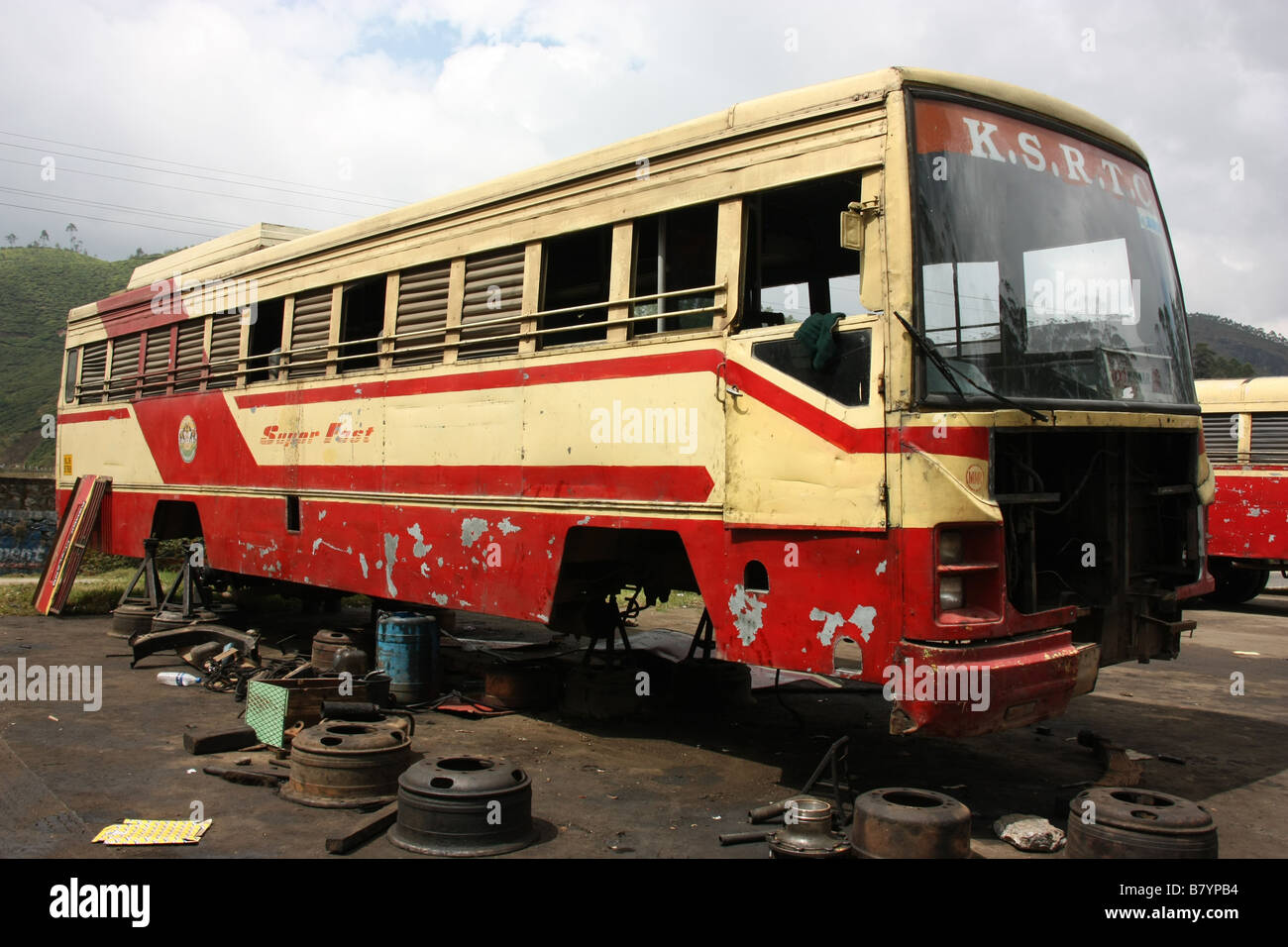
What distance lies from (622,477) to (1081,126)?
3.19 metres

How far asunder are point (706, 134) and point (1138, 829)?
406 cm

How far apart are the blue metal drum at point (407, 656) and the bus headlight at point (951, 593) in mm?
4388

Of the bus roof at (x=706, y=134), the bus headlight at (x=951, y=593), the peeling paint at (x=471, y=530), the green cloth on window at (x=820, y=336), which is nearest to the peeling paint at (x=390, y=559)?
the peeling paint at (x=471, y=530)

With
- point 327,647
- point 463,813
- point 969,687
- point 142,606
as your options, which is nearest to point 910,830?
point 969,687

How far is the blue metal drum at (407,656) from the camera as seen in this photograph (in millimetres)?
7875

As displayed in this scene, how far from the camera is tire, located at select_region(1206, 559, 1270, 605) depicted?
15406mm

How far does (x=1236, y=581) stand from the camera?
51.1ft

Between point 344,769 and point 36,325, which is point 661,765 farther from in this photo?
point 36,325

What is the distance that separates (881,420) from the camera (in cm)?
490

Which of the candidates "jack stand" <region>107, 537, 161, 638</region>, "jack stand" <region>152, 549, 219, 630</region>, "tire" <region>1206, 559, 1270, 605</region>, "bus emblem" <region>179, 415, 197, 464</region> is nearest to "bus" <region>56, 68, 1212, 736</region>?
"bus emblem" <region>179, 415, 197, 464</region>

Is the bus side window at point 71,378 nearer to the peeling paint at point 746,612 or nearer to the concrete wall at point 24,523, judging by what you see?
the concrete wall at point 24,523

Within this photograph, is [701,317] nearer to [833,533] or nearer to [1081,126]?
[833,533]

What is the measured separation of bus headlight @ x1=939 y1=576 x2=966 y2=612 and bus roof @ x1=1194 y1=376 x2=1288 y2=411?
11.3 meters
